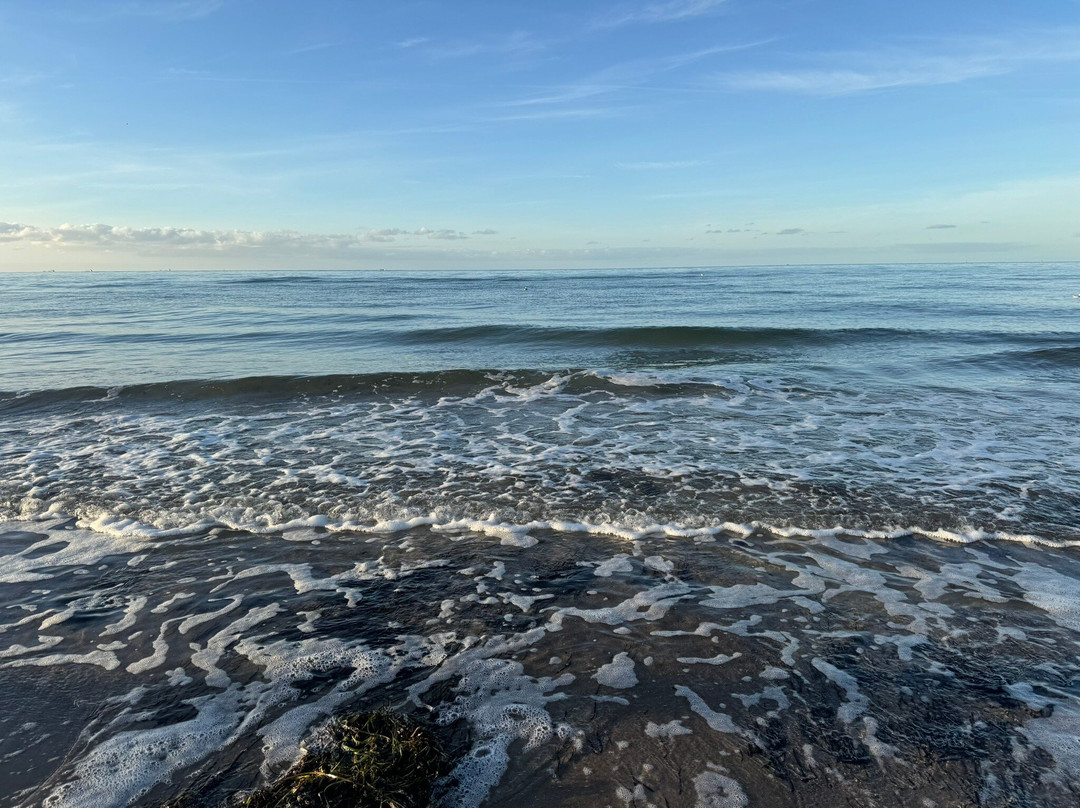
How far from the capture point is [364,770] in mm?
2713

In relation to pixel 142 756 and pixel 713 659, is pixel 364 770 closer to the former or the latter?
pixel 142 756

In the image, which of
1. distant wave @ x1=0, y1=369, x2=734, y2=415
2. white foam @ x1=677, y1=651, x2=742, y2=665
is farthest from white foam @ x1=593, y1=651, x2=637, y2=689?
distant wave @ x1=0, y1=369, x2=734, y2=415

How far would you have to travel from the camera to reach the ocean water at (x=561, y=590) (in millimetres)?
3014

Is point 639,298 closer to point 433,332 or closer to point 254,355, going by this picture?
point 433,332

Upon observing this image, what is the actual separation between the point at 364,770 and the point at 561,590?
7.10 feet

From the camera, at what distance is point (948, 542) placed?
539 centimetres

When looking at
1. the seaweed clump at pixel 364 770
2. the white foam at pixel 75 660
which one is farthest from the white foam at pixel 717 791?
the white foam at pixel 75 660

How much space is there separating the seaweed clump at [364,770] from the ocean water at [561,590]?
0.62 ft

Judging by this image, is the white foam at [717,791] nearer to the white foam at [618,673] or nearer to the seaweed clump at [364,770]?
the white foam at [618,673]

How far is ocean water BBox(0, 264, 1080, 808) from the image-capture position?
3.01m

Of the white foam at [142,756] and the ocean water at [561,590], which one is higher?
the white foam at [142,756]

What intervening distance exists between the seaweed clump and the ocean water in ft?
0.62

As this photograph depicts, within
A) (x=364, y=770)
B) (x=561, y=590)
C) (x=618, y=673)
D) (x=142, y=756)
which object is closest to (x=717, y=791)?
(x=618, y=673)

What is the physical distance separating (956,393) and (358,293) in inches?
1347
